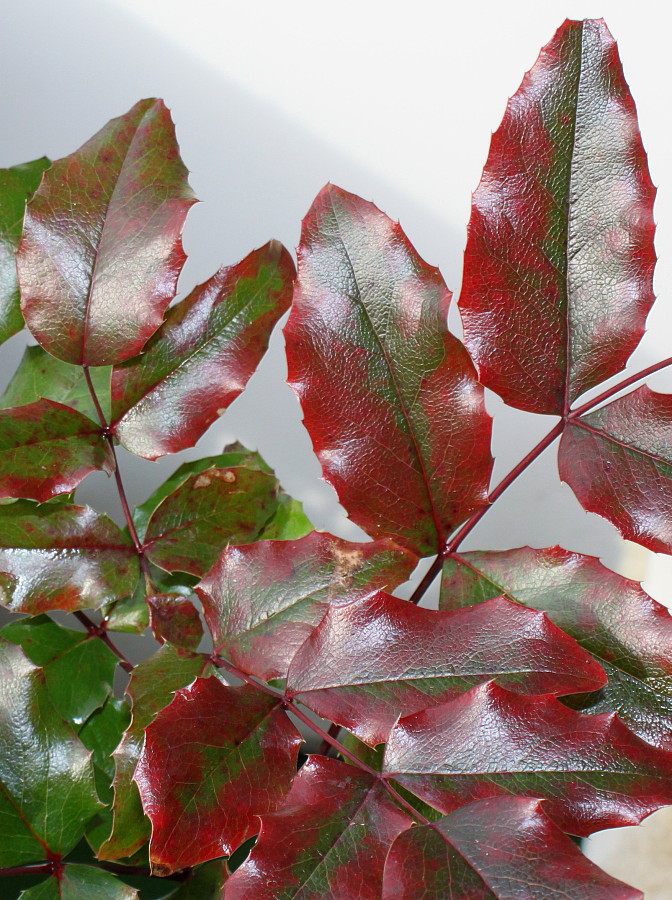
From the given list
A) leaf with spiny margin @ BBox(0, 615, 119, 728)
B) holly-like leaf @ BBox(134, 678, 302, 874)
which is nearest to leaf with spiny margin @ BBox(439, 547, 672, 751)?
holly-like leaf @ BBox(134, 678, 302, 874)

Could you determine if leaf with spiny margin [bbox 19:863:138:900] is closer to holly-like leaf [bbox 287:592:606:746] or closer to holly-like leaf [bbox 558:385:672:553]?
holly-like leaf [bbox 287:592:606:746]

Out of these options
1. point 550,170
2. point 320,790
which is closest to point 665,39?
point 550,170

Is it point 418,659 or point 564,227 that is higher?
point 564,227

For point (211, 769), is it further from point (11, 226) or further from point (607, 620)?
point (11, 226)

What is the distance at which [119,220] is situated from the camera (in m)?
0.39

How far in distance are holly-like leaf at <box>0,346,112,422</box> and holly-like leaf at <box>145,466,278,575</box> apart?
9 centimetres

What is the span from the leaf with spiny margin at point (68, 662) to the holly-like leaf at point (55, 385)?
0.13 meters

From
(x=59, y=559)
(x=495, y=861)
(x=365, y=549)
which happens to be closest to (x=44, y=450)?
(x=59, y=559)

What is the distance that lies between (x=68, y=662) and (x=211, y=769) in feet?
0.62

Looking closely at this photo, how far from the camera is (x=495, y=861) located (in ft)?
0.89

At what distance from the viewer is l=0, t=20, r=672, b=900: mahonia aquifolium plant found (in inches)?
12.0

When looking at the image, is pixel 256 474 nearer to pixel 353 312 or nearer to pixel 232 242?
pixel 353 312

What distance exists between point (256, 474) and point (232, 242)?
10.9 inches

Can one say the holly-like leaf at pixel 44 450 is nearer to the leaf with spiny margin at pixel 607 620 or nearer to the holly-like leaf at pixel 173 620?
the holly-like leaf at pixel 173 620
